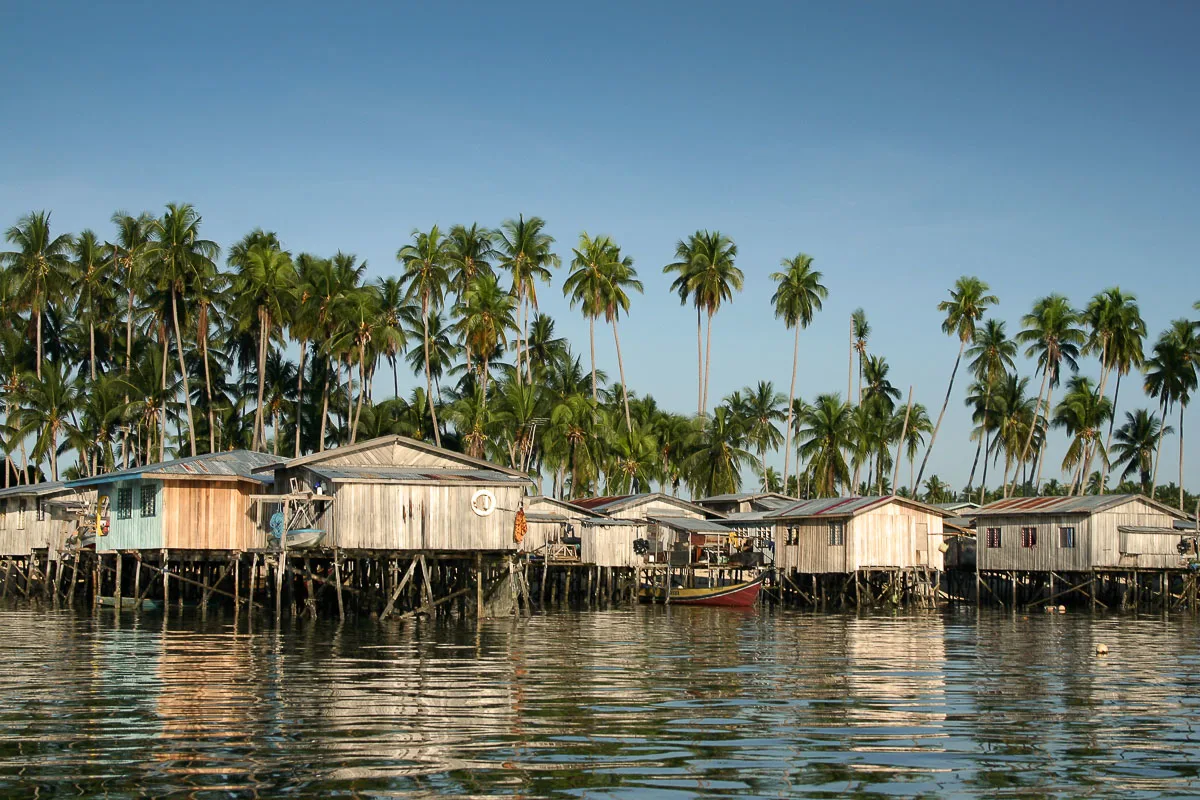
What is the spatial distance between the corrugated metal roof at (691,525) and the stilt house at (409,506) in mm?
20552

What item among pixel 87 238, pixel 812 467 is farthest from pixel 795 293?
pixel 87 238

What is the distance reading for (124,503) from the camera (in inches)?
1898

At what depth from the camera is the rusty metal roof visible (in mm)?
61000

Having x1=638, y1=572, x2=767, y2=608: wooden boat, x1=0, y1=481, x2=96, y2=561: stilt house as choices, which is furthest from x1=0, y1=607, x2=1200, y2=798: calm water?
x1=0, y1=481, x2=96, y2=561: stilt house

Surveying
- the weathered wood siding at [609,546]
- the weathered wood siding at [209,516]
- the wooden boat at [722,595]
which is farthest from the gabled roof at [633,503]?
the weathered wood siding at [209,516]

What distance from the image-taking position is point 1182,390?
8100 cm

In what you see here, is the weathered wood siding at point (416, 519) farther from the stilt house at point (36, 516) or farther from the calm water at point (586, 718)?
the stilt house at point (36, 516)

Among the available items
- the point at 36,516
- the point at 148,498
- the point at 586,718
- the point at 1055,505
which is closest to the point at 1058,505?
the point at 1055,505

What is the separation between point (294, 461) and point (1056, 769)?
31.3 meters

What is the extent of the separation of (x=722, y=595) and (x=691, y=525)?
18.1 feet

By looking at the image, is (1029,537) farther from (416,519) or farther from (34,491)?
(34,491)

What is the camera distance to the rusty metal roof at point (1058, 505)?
61.0 m

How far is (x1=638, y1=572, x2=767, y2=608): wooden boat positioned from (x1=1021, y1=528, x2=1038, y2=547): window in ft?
49.1

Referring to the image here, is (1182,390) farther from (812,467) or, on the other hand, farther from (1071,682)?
(1071,682)
